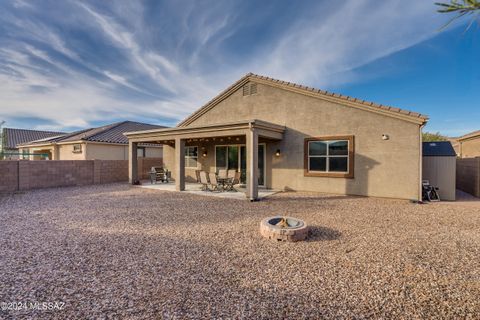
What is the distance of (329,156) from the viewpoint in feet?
33.8

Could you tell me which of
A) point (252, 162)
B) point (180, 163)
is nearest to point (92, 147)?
point (180, 163)

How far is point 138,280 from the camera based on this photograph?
3.16 meters

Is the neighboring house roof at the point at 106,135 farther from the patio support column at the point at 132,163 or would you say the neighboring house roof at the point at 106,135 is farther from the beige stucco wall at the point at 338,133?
the beige stucco wall at the point at 338,133

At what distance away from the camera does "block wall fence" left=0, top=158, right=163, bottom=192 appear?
11125 mm

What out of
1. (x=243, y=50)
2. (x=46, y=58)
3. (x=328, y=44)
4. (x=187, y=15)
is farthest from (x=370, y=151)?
(x=46, y=58)

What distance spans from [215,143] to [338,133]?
6943 millimetres

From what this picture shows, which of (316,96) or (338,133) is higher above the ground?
(316,96)

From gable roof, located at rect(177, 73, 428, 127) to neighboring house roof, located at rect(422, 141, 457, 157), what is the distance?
2.25 m

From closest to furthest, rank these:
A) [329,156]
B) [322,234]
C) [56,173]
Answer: [322,234]
[329,156]
[56,173]

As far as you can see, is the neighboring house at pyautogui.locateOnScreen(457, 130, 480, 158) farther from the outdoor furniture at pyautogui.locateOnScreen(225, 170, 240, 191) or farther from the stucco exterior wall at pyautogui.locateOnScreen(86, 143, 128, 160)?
the stucco exterior wall at pyautogui.locateOnScreen(86, 143, 128, 160)

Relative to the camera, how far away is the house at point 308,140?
8.88 m

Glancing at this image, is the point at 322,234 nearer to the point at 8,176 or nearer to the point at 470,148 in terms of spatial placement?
the point at 8,176

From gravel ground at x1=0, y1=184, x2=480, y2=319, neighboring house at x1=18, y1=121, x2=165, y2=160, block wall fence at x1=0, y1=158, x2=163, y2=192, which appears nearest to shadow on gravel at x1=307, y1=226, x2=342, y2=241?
gravel ground at x1=0, y1=184, x2=480, y2=319

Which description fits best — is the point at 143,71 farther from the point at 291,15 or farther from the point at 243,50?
the point at 291,15
